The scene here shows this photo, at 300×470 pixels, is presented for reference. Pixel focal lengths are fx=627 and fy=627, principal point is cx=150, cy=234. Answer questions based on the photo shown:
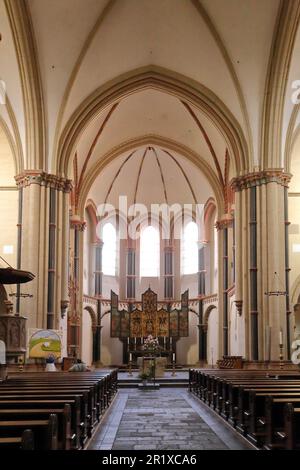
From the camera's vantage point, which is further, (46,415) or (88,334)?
(88,334)

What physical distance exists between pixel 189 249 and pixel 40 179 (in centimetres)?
1521

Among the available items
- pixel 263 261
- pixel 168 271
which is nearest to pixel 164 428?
pixel 263 261

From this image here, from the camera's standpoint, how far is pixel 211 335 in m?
31.8

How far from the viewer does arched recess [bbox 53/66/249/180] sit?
73.4ft

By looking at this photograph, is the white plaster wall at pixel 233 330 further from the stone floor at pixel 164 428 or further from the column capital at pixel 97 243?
the stone floor at pixel 164 428

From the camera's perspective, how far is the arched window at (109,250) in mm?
34719

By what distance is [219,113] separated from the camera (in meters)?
22.7

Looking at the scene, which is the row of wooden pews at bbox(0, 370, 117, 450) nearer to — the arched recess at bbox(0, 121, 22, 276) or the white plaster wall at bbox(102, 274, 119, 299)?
the arched recess at bbox(0, 121, 22, 276)

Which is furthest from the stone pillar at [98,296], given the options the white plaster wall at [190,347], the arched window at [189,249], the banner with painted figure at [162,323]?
the arched window at [189,249]

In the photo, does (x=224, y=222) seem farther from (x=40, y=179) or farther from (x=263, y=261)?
(x=40, y=179)
